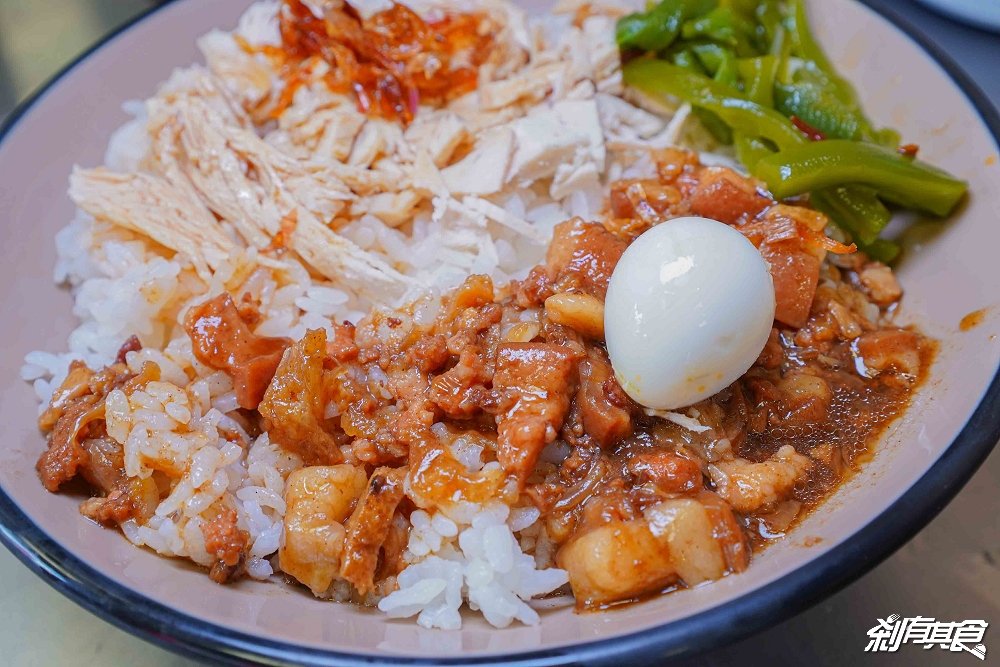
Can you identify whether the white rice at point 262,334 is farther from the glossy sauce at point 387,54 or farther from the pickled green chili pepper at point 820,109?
the pickled green chili pepper at point 820,109

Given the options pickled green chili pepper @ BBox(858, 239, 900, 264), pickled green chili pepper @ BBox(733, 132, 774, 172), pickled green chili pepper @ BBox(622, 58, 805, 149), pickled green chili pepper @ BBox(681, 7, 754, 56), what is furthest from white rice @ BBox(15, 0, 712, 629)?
A: pickled green chili pepper @ BBox(858, 239, 900, 264)

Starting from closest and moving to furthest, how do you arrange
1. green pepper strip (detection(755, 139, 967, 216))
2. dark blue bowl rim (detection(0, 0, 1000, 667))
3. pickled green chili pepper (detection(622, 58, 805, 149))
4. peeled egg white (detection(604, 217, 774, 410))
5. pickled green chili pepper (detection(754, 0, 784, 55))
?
dark blue bowl rim (detection(0, 0, 1000, 667))
peeled egg white (detection(604, 217, 774, 410))
green pepper strip (detection(755, 139, 967, 216))
pickled green chili pepper (detection(622, 58, 805, 149))
pickled green chili pepper (detection(754, 0, 784, 55))

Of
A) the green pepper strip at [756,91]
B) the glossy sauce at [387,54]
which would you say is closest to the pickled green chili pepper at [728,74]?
the green pepper strip at [756,91]

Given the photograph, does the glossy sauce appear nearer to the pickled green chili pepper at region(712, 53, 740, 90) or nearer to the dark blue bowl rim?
the pickled green chili pepper at region(712, 53, 740, 90)

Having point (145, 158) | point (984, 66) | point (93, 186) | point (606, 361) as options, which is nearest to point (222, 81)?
point (145, 158)

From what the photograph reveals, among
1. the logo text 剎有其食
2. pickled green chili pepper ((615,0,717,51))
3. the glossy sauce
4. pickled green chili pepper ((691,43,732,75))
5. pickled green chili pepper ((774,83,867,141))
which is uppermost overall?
the glossy sauce

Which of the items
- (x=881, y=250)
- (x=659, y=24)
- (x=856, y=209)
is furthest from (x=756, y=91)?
(x=881, y=250)

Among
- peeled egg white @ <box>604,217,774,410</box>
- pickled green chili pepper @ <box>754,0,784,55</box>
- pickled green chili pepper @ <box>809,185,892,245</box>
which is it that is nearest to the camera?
peeled egg white @ <box>604,217,774,410</box>

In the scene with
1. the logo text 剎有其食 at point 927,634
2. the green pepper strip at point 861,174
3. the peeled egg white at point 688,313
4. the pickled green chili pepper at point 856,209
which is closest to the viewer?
the peeled egg white at point 688,313
